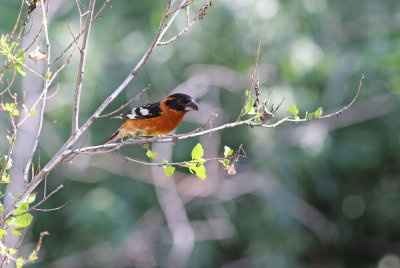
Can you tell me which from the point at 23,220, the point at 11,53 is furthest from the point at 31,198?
the point at 11,53

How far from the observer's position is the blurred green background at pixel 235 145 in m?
9.66

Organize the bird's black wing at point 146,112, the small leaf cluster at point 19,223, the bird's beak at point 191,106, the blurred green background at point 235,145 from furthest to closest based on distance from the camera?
the blurred green background at point 235,145, the bird's black wing at point 146,112, the bird's beak at point 191,106, the small leaf cluster at point 19,223

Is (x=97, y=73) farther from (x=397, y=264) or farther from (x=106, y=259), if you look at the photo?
(x=397, y=264)

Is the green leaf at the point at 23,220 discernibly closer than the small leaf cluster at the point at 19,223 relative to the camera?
No

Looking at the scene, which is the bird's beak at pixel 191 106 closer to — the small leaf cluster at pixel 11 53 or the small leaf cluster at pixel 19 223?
the small leaf cluster at pixel 11 53

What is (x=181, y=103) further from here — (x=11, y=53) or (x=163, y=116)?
(x=11, y=53)

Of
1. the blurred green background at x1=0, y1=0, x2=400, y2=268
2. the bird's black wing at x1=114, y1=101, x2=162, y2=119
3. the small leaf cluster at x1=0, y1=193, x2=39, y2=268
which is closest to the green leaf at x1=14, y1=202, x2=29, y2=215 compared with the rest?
the small leaf cluster at x1=0, y1=193, x2=39, y2=268

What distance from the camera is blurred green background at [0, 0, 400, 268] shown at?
9656 millimetres

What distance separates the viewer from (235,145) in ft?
35.4

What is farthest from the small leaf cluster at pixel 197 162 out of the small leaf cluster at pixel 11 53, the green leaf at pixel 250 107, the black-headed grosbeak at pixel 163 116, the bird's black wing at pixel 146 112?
the bird's black wing at pixel 146 112

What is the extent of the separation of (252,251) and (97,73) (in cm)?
424

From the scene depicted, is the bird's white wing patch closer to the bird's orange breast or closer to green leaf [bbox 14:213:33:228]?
the bird's orange breast

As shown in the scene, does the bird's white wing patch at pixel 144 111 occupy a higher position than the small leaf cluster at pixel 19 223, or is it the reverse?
the bird's white wing patch at pixel 144 111

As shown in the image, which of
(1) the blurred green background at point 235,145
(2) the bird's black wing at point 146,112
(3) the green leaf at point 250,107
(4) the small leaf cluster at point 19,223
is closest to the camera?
(4) the small leaf cluster at point 19,223
